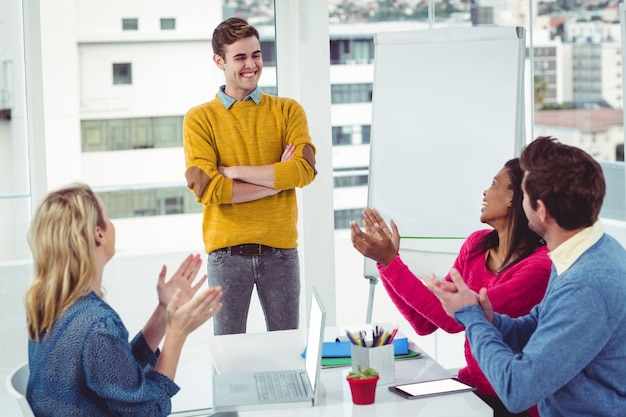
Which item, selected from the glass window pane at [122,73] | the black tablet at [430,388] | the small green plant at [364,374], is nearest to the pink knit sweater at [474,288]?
the black tablet at [430,388]

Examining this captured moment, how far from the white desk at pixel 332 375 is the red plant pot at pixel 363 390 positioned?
0.02 metres

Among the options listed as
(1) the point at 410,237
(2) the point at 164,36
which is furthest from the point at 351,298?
(2) the point at 164,36

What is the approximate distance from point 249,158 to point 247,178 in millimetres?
130

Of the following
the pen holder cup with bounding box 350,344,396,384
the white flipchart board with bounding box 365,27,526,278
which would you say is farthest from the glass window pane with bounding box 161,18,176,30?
the pen holder cup with bounding box 350,344,396,384

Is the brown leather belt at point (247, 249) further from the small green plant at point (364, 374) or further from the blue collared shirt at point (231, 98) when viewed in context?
the small green plant at point (364, 374)

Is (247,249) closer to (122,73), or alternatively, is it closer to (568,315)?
(122,73)

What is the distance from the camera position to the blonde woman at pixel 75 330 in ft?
6.11

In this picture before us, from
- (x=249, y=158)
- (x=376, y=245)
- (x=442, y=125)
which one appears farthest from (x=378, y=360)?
(x=442, y=125)

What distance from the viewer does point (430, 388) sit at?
7.16ft

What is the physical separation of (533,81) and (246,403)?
3255 mm

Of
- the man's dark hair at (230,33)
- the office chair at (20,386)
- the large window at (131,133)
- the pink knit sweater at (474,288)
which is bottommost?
the office chair at (20,386)

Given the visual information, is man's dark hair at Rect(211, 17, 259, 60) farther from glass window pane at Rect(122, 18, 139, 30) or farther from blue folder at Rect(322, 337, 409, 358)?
blue folder at Rect(322, 337, 409, 358)

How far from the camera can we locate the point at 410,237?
3.97 metres

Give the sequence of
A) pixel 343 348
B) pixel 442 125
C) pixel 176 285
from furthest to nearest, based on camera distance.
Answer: pixel 442 125
pixel 343 348
pixel 176 285
